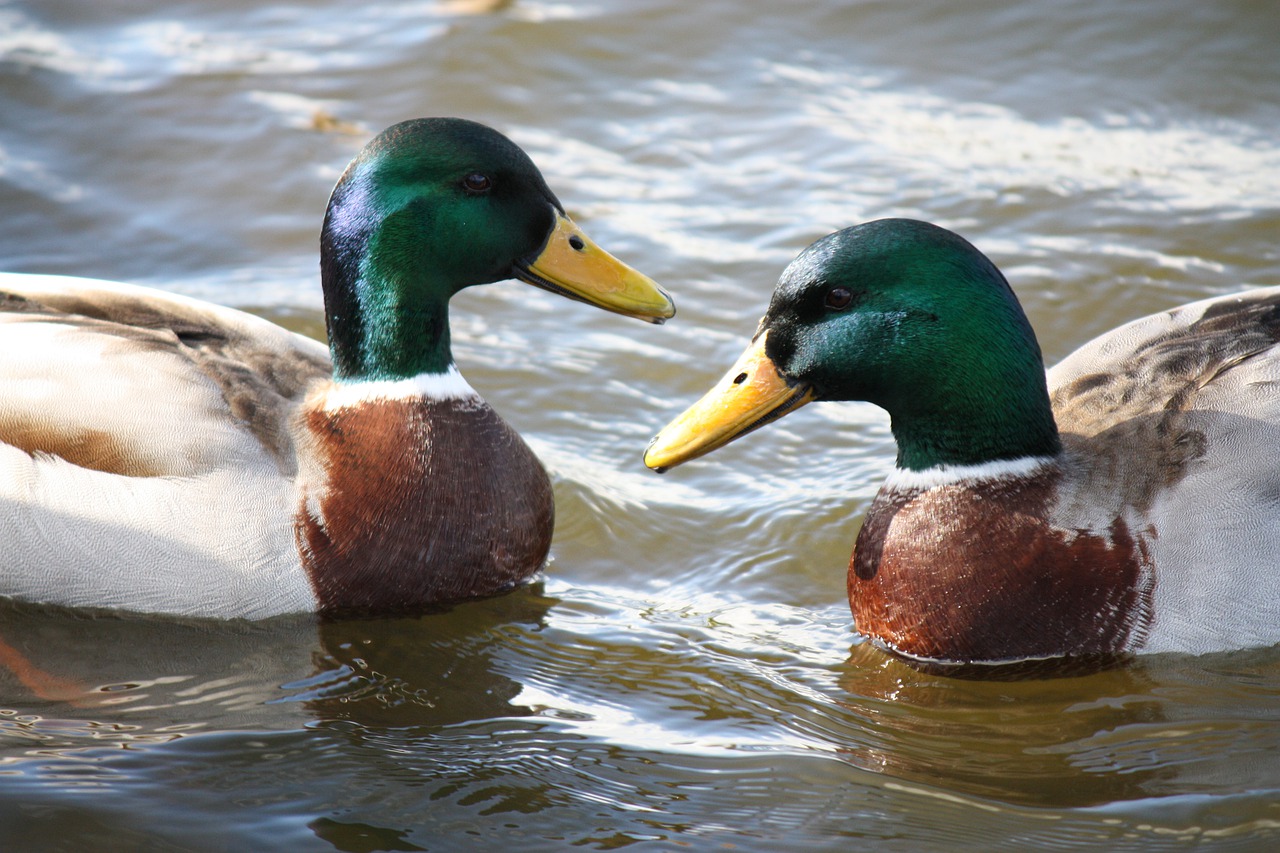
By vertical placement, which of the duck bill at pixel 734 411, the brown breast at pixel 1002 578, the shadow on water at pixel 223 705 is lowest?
the shadow on water at pixel 223 705

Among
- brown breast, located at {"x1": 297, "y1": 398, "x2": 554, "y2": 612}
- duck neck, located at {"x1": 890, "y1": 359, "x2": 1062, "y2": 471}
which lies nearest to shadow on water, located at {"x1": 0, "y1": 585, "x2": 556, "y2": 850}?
brown breast, located at {"x1": 297, "y1": 398, "x2": 554, "y2": 612}

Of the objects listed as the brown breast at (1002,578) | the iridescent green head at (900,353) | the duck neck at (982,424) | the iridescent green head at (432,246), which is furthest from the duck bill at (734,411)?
the iridescent green head at (432,246)

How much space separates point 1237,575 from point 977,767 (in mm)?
956

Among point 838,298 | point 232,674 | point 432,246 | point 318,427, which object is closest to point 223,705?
point 232,674

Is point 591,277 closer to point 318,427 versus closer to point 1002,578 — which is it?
point 318,427

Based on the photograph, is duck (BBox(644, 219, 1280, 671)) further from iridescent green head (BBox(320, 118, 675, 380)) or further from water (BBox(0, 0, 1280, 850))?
iridescent green head (BBox(320, 118, 675, 380))

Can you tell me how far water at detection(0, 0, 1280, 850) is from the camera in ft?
13.7

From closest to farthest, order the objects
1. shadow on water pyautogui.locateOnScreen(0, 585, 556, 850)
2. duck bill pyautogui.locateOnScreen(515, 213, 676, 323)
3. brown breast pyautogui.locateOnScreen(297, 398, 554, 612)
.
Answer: shadow on water pyautogui.locateOnScreen(0, 585, 556, 850) < brown breast pyautogui.locateOnScreen(297, 398, 554, 612) < duck bill pyautogui.locateOnScreen(515, 213, 676, 323)

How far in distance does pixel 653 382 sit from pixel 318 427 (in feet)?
6.60

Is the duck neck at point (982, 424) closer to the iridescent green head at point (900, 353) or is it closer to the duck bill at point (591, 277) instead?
the iridescent green head at point (900, 353)

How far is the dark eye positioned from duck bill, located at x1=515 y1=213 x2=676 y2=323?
2.65 ft

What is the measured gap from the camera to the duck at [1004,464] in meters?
4.49

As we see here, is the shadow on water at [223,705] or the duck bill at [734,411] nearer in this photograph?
the shadow on water at [223,705]

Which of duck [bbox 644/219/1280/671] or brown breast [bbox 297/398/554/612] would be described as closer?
duck [bbox 644/219/1280/671]
